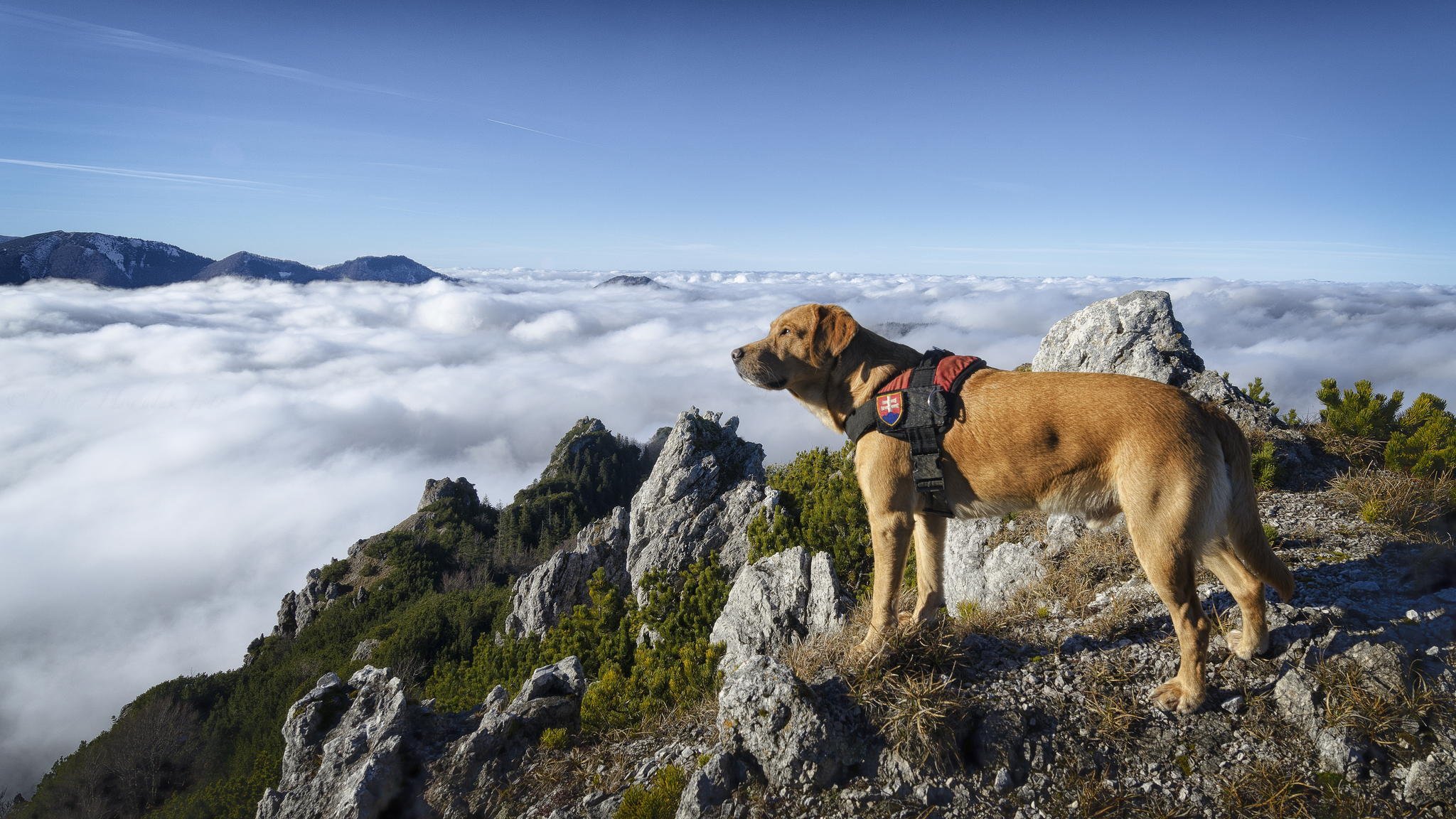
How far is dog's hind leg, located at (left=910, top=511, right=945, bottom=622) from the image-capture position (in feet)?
19.1

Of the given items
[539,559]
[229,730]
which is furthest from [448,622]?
[539,559]

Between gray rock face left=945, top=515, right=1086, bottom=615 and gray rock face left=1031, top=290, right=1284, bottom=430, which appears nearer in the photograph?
gray rock face left=945, top=515, right=1086, bottom=615

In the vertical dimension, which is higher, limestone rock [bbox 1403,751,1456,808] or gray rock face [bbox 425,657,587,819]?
limestone rock [bbox 1403,751,1456,808]

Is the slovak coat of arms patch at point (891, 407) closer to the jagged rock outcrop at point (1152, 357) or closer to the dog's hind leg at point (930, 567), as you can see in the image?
the dog's hind leg at point (930, 567)

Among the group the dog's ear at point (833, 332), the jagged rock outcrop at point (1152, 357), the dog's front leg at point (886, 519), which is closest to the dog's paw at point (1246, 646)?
the dog's front leg at point (886, 519)

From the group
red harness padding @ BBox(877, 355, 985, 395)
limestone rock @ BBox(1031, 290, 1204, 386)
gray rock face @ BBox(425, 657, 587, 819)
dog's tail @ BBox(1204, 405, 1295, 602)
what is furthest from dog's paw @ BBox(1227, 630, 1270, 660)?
limestone rock @ BBox(1031, 290, 1204, 386)

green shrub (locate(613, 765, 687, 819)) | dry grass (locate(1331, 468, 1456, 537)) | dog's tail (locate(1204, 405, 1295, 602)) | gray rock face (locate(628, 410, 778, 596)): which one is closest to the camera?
dog's tail (locate(1204, 405, 1295, 602))

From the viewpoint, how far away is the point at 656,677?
7.65m

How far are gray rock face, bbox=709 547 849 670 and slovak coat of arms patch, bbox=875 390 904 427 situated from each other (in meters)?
5.15

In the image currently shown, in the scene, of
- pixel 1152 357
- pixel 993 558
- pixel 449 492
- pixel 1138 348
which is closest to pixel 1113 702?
pixel 993 558

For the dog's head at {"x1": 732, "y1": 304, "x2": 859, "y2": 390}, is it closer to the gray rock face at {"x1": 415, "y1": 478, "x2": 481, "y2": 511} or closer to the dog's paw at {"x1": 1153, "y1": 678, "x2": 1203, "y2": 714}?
the dog's paw at {"x1": 1153, "y1": 678, "x2": 1203, "y2": 714}

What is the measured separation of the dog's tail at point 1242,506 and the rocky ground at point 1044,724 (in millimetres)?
947

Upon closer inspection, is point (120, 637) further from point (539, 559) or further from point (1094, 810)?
point (1094, 810)

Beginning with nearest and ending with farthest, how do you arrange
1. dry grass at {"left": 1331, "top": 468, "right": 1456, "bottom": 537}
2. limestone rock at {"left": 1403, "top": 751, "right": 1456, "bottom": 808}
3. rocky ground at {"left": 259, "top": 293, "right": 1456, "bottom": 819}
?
limestone rock at {"left": 1403, "top": 751, "right": 1456, "bottom": 808}
rocky ground at {"left": 259, "top": 293, "right": 1456, "bottom": 819}
dry grass at {"left": 1331, "top": 468, "right": 1456, "bottom": 537}
